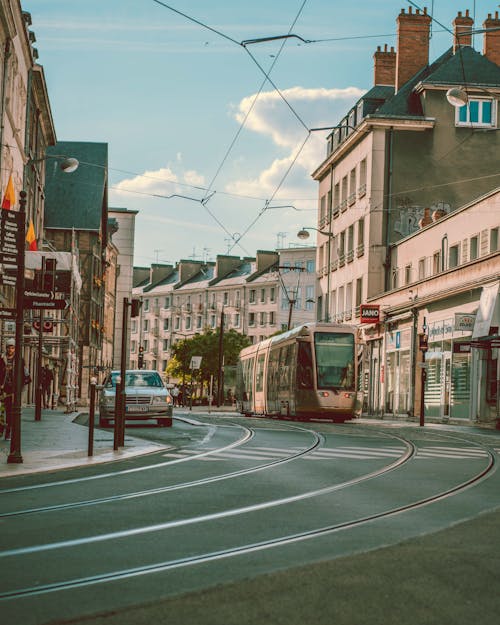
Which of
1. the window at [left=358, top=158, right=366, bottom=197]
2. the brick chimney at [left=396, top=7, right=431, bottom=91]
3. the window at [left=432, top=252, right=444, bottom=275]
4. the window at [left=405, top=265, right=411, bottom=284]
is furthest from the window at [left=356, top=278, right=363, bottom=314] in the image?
the window at [left=432, top=252, right=444, bottom=275]

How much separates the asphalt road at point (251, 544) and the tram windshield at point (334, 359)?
19.3m

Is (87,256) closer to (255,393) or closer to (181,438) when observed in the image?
(255,393)

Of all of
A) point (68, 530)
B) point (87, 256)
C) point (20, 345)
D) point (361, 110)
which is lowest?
point (68, 530)

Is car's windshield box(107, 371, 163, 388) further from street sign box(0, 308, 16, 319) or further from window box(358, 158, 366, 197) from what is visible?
window box(358, 158, 366, 197)

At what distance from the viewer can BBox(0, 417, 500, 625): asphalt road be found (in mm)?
6367

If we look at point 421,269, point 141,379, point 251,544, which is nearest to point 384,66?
point 421,269

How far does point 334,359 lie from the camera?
3662 cm

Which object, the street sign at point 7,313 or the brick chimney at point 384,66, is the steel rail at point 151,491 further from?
the brick chimney at point 384,66

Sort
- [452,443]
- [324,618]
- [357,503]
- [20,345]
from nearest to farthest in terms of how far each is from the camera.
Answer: [324,618], [357,503], [20,345], [452,443]

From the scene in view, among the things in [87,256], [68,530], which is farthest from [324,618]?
[87,256]

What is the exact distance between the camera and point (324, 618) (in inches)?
236

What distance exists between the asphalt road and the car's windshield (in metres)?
15.3

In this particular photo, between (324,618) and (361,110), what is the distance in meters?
57.7

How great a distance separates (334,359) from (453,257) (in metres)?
10.5
